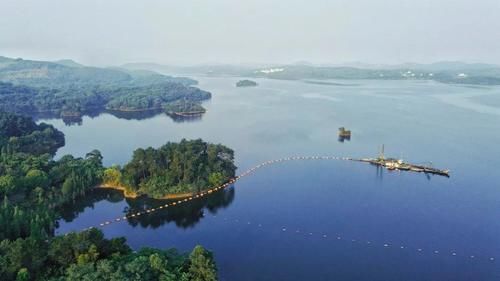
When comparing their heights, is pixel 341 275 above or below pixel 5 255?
below

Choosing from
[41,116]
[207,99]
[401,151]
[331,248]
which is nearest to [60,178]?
[331,248]

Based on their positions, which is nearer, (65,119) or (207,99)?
(65,119)

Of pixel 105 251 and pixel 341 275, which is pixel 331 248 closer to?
pixel 341 275

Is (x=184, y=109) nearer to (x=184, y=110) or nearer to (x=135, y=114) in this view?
(x=184, y=110)

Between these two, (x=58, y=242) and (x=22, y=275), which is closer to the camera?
(x=22, y=275)

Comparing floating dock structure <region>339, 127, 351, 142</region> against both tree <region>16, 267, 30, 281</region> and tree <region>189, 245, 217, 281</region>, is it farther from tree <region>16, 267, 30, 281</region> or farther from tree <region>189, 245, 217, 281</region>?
tree <region>16, 267, 30, 281</region>

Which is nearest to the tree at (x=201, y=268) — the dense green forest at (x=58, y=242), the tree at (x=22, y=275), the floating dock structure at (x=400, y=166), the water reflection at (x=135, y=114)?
the dense green forest at (x=58, y=242)

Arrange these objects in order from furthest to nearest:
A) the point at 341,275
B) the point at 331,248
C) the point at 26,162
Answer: the point at 26,162, the point at 331,248, the point at 341,275

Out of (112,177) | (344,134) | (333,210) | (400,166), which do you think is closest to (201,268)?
(333,210)
